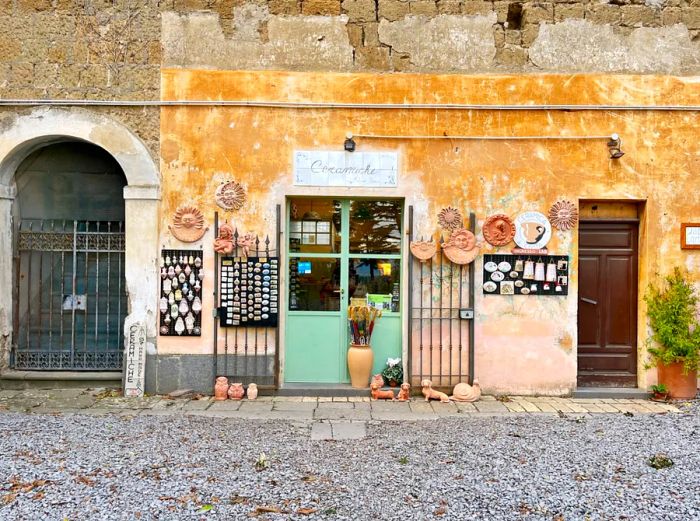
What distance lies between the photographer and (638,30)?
6562 mm

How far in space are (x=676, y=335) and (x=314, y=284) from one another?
13.8ft

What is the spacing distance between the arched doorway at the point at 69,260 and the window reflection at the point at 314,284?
217 cm

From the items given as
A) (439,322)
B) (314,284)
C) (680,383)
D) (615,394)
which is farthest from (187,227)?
(680,383)

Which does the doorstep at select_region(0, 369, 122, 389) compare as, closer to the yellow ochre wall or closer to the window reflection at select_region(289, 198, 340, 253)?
the yellow ochre wall

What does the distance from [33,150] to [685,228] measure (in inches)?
312

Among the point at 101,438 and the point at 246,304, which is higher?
the point at 246,304

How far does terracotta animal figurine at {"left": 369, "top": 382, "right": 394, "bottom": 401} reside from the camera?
633 centimetres

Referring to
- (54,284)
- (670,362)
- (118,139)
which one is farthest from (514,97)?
(54,284)

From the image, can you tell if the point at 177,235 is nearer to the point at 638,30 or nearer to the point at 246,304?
the point at 246,304

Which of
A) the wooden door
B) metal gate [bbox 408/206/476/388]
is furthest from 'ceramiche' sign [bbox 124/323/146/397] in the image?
the wooden door

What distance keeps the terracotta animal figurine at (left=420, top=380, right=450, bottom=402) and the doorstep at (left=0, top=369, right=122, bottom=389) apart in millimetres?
3646

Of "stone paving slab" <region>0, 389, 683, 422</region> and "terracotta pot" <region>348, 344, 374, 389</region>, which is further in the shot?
"terracotta pot" <region>348, 344, 374, 389</region>

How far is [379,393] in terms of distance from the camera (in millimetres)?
6332

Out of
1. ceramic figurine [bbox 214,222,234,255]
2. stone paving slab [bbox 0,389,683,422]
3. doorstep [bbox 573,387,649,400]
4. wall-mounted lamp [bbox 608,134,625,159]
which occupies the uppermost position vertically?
wall-mounted lamp [bbox 608,134,625,159]
